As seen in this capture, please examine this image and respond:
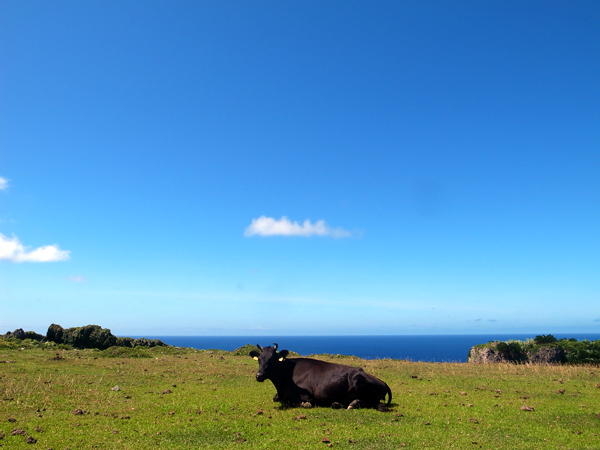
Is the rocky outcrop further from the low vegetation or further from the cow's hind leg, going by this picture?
the cow's hind leg

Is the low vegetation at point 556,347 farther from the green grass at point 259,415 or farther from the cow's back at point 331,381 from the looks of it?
the cow's back at point 331,381

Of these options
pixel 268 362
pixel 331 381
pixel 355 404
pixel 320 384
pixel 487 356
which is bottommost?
pixel 487 356

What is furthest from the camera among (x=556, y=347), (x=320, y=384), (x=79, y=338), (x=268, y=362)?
(x=79, y=338)

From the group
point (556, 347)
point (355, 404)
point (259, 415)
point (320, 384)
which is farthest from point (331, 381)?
point (556, 347)

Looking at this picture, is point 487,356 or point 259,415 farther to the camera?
point 487,356

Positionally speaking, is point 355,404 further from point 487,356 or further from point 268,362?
point 487,356

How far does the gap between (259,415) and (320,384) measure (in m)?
2.73

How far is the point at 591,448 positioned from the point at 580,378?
17.3 m

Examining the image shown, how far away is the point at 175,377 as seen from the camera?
22.8 m

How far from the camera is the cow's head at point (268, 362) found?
1546 centimetres

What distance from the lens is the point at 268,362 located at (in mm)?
15711

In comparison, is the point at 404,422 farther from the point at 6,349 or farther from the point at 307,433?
the point at 6,349

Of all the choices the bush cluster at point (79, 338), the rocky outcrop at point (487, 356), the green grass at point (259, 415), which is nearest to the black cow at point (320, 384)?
the green grass at point (259, 415)

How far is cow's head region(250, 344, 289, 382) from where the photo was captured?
15.5m
